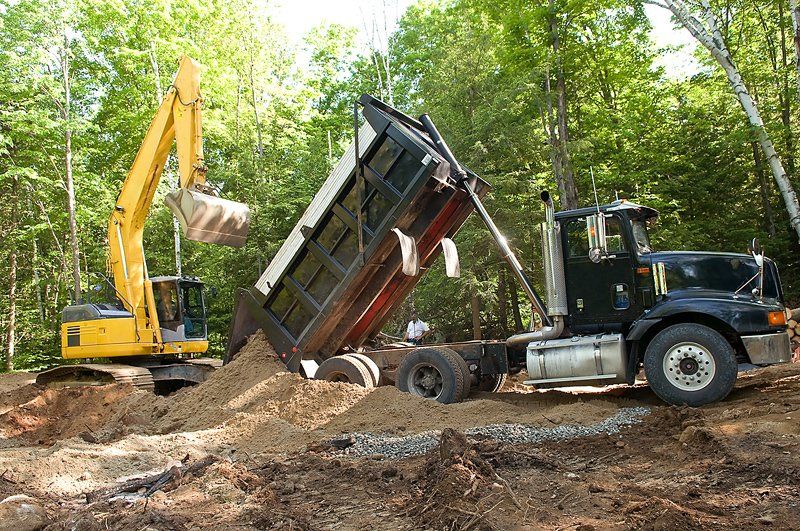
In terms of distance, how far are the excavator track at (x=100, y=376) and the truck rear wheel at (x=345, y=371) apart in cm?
365

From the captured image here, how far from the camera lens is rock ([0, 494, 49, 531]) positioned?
4.14 metres

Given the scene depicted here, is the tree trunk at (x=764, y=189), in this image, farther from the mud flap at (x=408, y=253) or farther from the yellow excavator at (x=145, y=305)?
the yellow excavator at (x=145, y=305)

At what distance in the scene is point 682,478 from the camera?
4.54 m

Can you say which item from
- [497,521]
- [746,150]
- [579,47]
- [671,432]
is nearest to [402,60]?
[579,47]

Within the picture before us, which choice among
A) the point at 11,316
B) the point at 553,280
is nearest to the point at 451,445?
the point at 553,280

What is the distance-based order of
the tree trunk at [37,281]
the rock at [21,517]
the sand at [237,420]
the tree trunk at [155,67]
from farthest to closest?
1. the tree trunk at [37,281]
2. the tree trunk at [155,67]
3. the sand at [237,420]
4. the rock at [21,517]

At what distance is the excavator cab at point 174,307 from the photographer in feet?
39.2

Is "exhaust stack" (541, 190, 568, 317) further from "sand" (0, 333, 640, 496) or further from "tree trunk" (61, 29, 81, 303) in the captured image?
Answer: "tree trunk" (61, 29, 81, 303)

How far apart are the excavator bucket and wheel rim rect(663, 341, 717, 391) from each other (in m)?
6.03

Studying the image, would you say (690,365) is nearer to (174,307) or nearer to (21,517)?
(21,517)

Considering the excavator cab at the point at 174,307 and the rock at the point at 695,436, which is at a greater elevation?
the excavator cab at the point at 174,307

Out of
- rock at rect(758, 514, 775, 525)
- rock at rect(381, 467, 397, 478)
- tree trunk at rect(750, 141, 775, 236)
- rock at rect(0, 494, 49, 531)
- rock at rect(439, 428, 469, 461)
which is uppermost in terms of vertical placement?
tree trunk at rect(750, 141, 775, 236)

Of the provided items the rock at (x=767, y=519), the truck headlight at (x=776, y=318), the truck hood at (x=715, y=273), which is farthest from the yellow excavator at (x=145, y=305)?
the rock at (x=767, y=519)

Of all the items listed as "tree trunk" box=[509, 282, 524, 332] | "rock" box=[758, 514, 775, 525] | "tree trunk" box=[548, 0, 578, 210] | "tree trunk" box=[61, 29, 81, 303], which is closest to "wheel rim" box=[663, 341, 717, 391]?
"rock" box=[758, 514, 775, 525]
